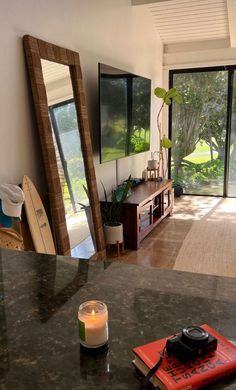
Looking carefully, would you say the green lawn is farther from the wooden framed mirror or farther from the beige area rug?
A: the wooden framed mirror

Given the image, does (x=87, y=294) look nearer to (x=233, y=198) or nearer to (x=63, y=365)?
(x=63, y=365)

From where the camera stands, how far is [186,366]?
69 centimetres

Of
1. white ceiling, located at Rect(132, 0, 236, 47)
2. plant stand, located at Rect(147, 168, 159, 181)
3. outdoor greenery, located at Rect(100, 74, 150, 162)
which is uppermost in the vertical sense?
white ceiling, located at Rect(132, 0, 236, 47)

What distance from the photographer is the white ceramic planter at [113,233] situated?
11.5 ft

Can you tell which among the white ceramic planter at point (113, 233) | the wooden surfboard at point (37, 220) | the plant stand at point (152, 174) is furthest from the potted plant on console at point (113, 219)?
the plant stand at point (152, 174)

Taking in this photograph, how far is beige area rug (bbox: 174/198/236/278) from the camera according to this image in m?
3.27

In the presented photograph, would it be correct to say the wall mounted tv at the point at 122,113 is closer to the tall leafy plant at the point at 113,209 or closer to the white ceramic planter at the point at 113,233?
the tall leafy plant at the point at 113,209

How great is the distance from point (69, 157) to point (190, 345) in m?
2.45

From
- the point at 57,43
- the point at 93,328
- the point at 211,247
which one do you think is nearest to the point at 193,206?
the point at 211,247

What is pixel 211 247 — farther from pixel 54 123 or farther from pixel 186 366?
pixel 186 366

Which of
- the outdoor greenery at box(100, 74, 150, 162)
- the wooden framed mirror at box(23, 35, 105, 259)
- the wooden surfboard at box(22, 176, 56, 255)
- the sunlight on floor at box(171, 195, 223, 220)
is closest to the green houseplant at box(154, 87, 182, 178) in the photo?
the outdoor greenery at box(100, 74, 150, 162)

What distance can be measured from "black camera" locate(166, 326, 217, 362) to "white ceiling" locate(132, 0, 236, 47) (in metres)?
4.29

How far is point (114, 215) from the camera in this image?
3.58 m

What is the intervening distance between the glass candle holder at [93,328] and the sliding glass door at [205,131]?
5802 millimetres
